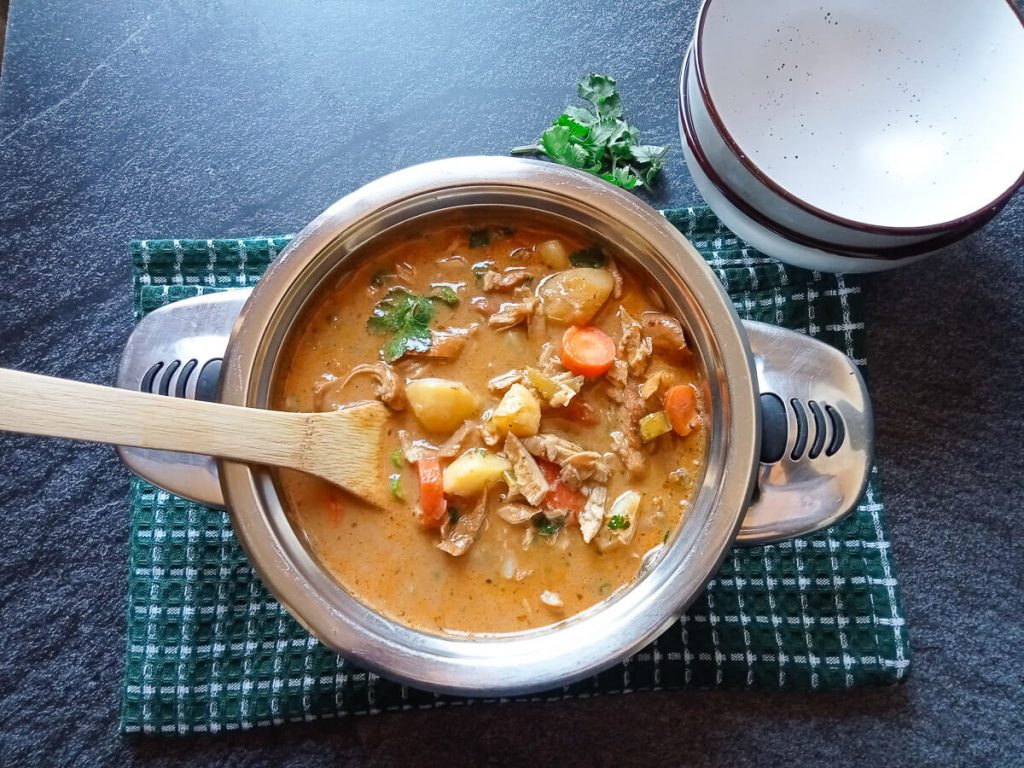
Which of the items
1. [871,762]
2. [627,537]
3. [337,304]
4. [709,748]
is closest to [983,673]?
[871,762]

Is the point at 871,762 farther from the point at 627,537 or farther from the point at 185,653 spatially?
the point at 185,653

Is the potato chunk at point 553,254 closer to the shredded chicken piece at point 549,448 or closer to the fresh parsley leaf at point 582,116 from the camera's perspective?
the shredded chicken piece at point 549,448

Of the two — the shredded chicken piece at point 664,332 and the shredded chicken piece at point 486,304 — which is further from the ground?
the shredded chicken piece at point 486,304

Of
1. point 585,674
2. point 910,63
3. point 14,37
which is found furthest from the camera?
point 14,37

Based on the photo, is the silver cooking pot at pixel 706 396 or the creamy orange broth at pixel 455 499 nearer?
the silver cooking pot at pixel 706 396

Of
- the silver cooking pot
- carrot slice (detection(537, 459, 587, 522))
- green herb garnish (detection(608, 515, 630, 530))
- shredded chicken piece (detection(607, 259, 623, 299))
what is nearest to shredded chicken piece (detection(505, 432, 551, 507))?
carrot slice (detection(537, 459, 587, 522))

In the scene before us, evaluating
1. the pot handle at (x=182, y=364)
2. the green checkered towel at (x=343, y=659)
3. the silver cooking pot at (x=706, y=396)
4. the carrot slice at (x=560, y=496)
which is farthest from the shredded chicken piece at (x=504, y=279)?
the green checkered towel at (x=343, y=659)
